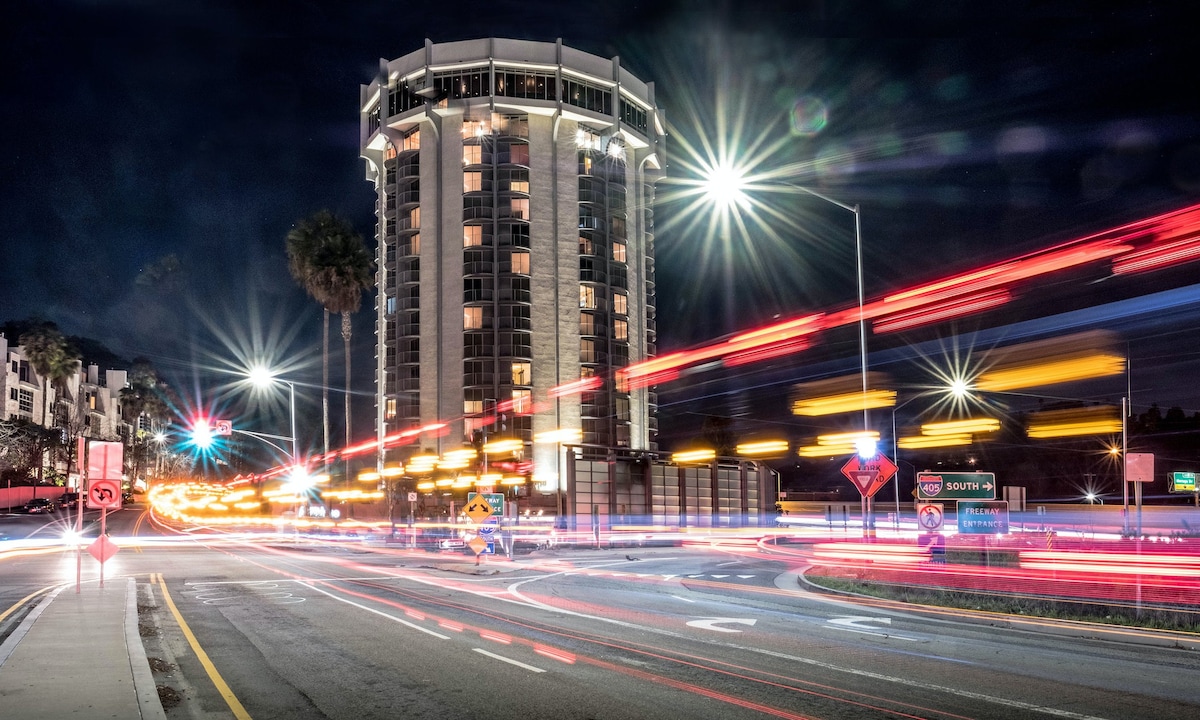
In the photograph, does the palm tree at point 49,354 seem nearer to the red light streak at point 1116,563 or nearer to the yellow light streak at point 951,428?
the yellow light streak at point 951,428

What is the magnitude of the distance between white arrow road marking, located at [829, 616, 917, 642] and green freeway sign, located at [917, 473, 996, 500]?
12080 mm

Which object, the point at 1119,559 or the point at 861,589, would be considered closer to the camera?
the point at 861,589

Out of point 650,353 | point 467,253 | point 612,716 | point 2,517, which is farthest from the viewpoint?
point 650,353

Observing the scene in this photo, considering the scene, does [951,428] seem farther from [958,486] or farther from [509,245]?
[958,486]

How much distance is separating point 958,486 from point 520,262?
60.0 metres

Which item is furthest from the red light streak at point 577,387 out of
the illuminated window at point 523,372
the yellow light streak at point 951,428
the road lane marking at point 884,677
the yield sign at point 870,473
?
the road lane marking at point 884,677

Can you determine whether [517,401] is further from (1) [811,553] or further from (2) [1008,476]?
(2) [1008,476]

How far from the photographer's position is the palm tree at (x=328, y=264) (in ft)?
288

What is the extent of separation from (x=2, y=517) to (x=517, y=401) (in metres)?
42.7

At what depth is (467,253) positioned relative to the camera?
279 ft

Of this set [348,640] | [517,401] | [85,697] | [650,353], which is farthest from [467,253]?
[85,697]

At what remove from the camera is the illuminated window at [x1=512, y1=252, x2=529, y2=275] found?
85.3m

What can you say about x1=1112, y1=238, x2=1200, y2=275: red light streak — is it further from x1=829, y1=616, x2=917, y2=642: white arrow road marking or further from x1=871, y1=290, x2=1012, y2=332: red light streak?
x1=829, y1=616, x2=917, y2=642: white arrow road marking

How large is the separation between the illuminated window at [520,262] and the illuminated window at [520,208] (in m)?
3.23
